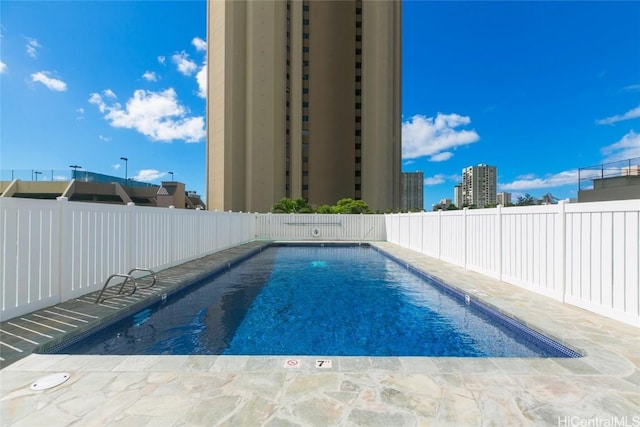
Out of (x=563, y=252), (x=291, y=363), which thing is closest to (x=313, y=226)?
(x=563, y=252)

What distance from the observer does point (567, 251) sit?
4309 millimetres

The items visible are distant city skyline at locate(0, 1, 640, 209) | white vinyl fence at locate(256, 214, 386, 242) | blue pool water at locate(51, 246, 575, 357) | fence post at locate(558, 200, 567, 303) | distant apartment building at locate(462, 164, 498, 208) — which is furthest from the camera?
distant apartment building at locate(462, 164, 498, 208)

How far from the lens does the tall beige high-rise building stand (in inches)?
1368

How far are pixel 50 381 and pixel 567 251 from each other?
5872 millimetres

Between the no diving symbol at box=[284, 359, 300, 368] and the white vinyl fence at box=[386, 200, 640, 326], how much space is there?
3719mm

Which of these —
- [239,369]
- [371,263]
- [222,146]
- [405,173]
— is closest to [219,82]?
[222,146]

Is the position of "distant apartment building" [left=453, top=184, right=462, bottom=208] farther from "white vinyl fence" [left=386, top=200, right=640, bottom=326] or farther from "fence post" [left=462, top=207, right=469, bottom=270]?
"white vinyl fence" [left=386, top=200, right=640, bottom=326]

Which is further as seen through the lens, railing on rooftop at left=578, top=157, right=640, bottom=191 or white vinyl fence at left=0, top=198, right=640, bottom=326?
railing on rooftop at left=578, top=157, right=640, bottom=191

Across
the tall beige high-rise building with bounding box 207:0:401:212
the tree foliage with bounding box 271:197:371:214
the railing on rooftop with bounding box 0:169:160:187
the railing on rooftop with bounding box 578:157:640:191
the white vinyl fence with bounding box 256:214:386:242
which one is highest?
the tall beige high-rise building with bounding box 207:0:401:212

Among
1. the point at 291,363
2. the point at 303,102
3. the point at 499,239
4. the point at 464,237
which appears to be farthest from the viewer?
the point at 303,102

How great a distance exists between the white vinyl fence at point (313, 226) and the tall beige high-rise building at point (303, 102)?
1875 cm

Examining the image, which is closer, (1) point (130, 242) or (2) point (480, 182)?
(1) point (130, 242)

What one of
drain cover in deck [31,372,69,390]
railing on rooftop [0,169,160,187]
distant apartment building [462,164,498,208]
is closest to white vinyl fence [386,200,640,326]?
drain cover in deck [31,372,69,390]

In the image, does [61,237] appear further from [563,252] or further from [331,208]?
[331,208]
